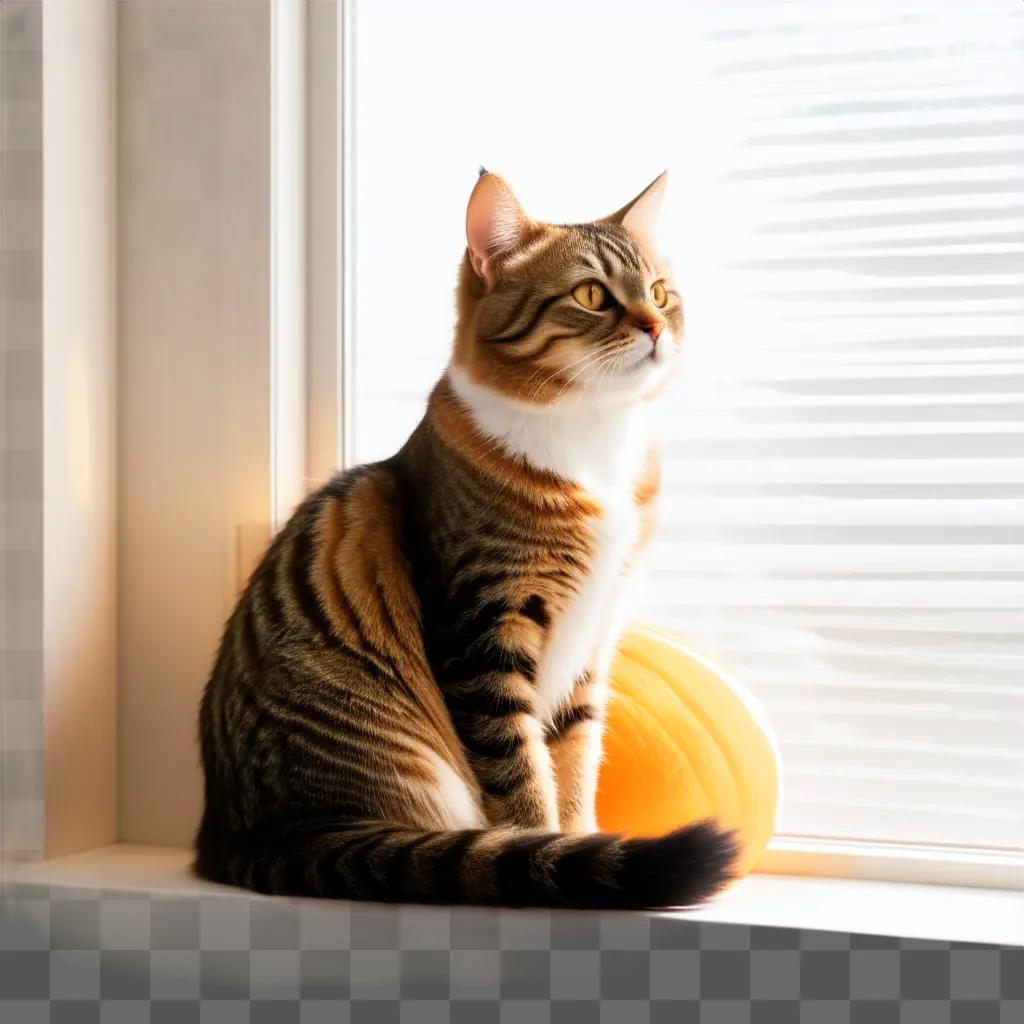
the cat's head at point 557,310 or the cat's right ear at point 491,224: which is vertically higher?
the cat's right ear at point 491,224

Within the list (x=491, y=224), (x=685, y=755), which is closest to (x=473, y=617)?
(x=685, y=755)

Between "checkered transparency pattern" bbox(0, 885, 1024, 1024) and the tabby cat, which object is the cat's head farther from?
"checkered transparency pattern" bbox(0, 885, 1024, 1024)

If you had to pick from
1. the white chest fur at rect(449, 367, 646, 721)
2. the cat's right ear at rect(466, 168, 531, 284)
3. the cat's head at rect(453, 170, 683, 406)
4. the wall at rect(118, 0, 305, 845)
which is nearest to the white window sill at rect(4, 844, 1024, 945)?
the wall at rect(118, 0, 305, 845)

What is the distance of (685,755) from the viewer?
1.64 m

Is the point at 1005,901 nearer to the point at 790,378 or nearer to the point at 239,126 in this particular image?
the point at 790,378

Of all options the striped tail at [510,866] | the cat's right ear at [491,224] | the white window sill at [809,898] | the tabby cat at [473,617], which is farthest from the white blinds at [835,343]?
the striped tail at [510,866]

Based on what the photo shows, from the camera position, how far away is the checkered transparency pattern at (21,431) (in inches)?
71.2

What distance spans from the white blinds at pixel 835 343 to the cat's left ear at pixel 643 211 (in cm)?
21

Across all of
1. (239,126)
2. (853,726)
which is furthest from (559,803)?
(239,126)

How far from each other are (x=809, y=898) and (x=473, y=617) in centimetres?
58

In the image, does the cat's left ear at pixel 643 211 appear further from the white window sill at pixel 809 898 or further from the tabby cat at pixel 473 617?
the white window sill at pixel 809 898

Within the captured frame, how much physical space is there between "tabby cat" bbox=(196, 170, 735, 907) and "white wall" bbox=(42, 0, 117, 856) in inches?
12.5

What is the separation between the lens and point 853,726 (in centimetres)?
183

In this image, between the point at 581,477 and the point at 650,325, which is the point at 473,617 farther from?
the point at 650,325
